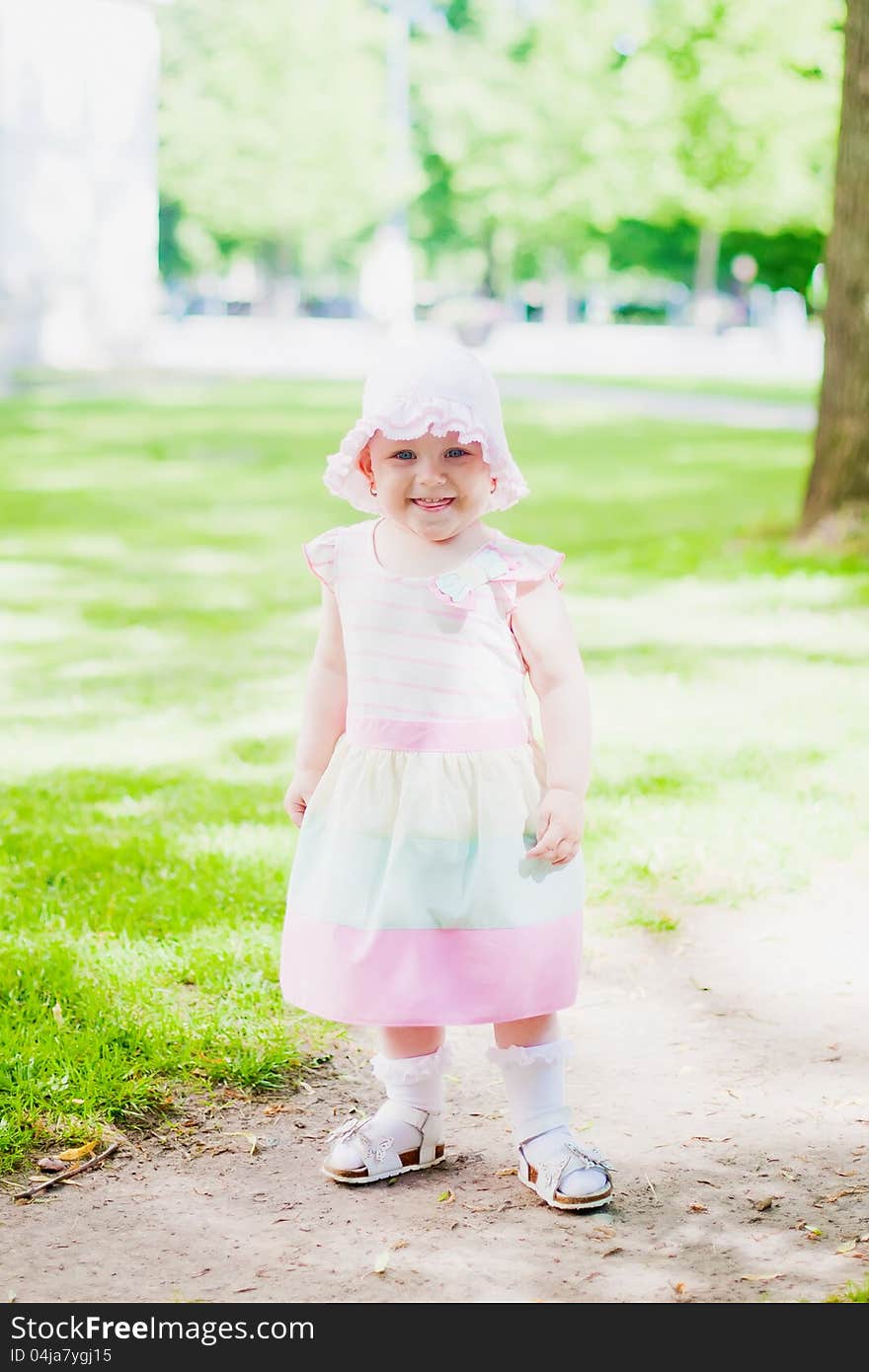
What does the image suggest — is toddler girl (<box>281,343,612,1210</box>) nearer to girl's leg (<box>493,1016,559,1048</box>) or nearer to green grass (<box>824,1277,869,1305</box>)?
girl's leg (<box>493,1016,559,1048</box>)

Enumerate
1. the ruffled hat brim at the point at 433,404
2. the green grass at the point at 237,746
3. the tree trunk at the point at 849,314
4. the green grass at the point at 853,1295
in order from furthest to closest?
1. the tree trunk at the point at 849,314
2. the green grass at the point at 237,746
3. the ruffled hat brim at the point at 433,404
4. the green grass at the point at 853,1295

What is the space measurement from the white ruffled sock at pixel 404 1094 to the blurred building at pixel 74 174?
23.8 metres

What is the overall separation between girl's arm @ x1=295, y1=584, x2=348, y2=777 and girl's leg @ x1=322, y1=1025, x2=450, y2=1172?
49cm

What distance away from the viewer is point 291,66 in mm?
47969

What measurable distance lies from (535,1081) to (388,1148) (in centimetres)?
28

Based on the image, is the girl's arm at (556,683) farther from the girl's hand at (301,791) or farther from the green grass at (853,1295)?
the green grass at (853,1295)

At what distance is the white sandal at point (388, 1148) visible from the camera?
298 cm

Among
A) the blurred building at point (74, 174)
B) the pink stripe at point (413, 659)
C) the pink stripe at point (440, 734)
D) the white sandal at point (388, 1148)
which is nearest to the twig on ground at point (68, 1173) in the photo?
the white sandal at point (388, 1148)

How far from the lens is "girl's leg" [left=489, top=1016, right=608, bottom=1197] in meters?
2.94

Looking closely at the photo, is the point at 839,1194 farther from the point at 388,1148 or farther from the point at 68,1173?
the point at 68,1173

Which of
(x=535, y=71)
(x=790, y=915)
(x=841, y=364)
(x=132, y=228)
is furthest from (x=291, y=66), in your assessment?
(x=790, y=915)

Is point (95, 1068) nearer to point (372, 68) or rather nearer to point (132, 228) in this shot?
point (132, 228)

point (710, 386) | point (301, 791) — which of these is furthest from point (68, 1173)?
point (710, 386)
